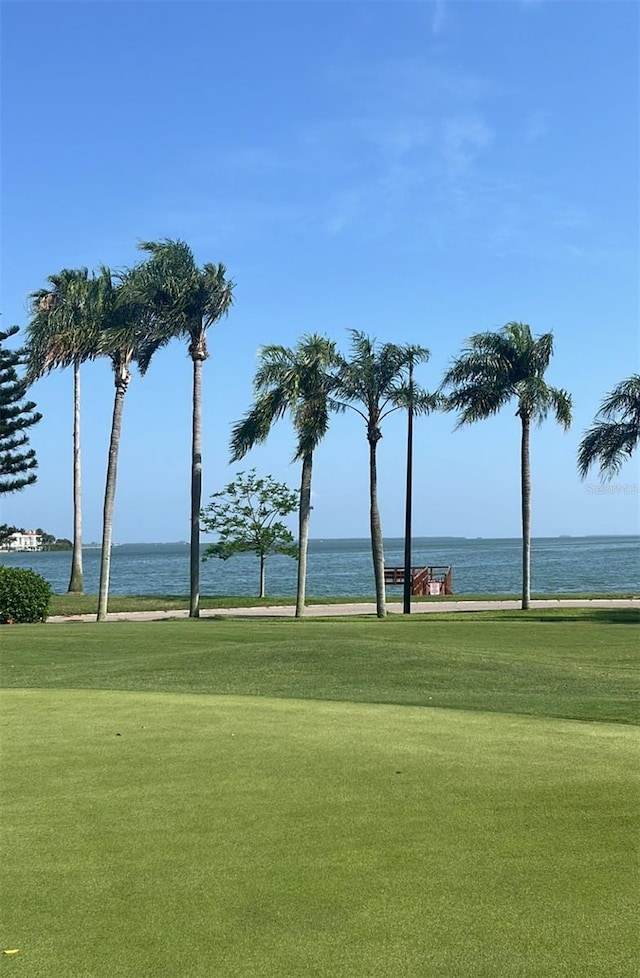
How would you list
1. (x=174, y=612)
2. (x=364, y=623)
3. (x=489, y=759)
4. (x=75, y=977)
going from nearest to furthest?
(x=75, y=977), (x=489, y=759), (x=364, y=623), (x=174, y=612)

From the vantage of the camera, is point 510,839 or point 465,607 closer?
point 510,839

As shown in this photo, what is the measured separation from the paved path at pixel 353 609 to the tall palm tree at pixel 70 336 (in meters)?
8.21

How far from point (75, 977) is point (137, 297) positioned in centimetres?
2572

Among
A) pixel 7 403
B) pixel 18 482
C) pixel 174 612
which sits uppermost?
pixel 7 403

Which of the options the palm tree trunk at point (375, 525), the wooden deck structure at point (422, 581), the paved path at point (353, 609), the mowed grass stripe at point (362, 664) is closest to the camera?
the mowed grass stripe at point (362, 664)

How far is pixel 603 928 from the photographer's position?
4004mm

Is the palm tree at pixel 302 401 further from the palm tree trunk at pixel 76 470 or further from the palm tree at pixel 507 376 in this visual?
the palm tree trunk at pixel 76 470

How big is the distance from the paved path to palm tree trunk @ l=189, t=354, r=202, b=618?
145 centimetres

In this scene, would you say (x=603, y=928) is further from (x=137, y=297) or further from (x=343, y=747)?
(x=137, y=297)

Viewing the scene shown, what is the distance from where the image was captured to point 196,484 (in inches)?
1129

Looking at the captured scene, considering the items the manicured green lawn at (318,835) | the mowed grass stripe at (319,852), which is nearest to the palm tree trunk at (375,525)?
the manicured green lawn at (318,835)

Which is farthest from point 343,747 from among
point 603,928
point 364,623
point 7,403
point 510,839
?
point 7,403

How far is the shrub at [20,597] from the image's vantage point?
78.3ft

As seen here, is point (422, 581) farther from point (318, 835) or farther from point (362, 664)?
point (318, 835)
